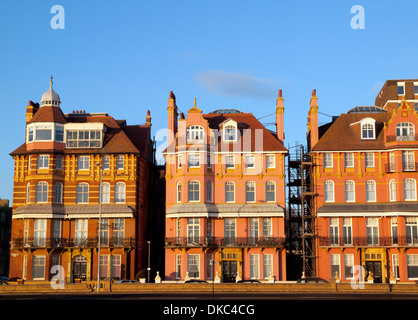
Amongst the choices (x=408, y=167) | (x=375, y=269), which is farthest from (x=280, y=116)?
(x=375, y=269)

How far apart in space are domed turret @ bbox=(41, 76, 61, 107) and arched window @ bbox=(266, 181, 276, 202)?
2472 cm

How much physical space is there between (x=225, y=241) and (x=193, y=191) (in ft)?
20.0

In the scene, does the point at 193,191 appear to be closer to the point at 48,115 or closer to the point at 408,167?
the point at 48,115

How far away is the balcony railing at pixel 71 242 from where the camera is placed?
219 feet

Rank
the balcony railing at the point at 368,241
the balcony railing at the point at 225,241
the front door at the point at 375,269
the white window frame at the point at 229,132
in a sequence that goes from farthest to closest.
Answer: the white window frame at the point at 229,132 → the balcony railing at the point at 225,241 → the front door at the point at 375,269 → the balcony railing at the point at 368,241

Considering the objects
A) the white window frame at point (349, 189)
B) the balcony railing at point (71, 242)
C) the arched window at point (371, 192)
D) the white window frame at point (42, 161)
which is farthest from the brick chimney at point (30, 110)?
the arched window at point (371, 192)

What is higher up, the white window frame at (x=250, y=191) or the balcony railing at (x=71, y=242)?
the white window frame at (x=250, y=191)

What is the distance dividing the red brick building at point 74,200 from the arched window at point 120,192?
105 mm

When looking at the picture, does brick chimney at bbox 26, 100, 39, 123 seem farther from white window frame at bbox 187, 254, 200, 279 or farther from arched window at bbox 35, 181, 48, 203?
white window frame at bbox 187, 254, 200, 279

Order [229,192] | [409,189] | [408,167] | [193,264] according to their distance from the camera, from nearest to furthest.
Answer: [193,264]
[409,189]
[408,167]
[229,192]

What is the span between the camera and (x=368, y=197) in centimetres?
6706

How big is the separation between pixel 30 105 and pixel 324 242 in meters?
35.4

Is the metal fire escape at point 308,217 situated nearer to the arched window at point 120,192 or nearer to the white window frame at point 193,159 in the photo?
the white window frame at point 193,159

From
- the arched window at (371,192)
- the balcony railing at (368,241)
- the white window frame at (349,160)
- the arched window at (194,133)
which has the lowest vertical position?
the balcony railing at (368,241)
